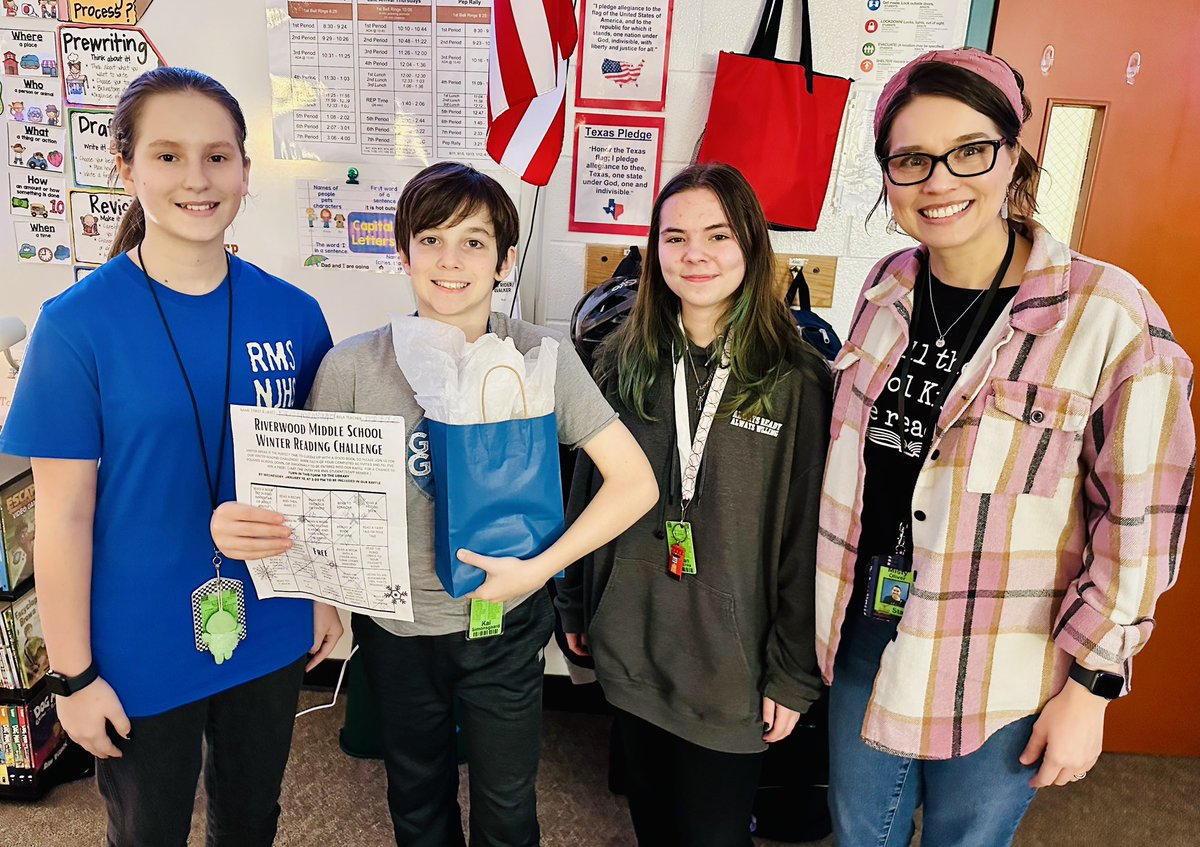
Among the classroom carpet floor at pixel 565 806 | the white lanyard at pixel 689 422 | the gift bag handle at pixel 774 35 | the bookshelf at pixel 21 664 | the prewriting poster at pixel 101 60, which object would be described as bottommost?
the classroom carpet floor at pixel 565 806

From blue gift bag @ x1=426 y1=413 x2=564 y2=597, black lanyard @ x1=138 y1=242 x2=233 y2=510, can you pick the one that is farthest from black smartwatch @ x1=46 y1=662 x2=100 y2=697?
blue gift bag @ x1=426 y1=413 x2=564 y2=597

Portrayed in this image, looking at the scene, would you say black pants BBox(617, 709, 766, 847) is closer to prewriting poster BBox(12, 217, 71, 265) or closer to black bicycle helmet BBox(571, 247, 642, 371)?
black bicycle helmet BBox(571, 247, 642, 371)

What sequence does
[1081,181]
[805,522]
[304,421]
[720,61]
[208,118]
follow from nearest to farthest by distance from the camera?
[304,421], [208,118], [805,522], [720,61], [1081,181]

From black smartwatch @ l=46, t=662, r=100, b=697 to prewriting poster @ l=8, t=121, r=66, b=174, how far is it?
1742 millimetres

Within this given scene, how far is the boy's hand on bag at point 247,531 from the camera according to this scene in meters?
1.13

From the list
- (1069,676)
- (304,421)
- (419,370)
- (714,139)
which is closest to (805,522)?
(1069,676)

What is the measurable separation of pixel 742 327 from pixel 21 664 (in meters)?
2.03

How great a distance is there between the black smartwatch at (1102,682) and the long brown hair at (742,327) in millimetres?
612

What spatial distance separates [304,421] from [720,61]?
151 cm

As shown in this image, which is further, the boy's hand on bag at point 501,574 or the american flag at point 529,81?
the american flag at point 529,81

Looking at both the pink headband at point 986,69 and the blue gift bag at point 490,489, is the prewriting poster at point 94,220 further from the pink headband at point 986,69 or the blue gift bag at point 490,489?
the pink headband at point 986,69

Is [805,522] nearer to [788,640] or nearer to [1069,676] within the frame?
[788,640]

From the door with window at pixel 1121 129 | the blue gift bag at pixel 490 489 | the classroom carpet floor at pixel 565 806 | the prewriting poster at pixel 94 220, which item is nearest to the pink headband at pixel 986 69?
the blue gift bag at pixel 490 489

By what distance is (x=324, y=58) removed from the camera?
2.10m
